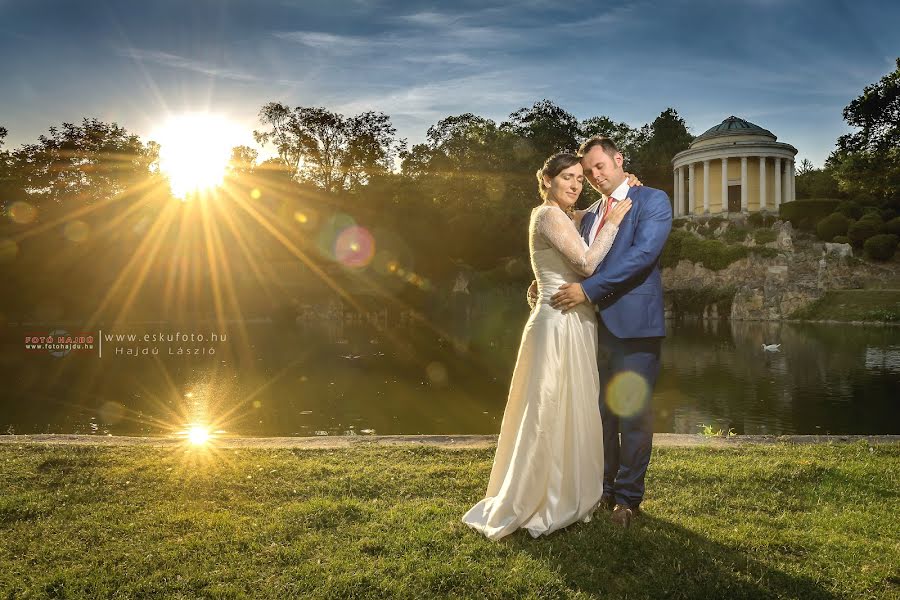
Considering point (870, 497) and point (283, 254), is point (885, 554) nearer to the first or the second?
point (870, 497)

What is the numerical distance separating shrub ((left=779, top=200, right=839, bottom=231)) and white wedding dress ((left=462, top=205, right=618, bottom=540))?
157 feet

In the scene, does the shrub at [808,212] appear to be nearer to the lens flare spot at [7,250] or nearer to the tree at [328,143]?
the tree at [328,143]

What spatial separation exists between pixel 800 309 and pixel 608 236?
129 ft

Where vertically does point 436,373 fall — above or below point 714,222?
below

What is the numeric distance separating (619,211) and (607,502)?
2.21 meters

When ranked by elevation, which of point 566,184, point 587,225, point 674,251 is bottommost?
point 587,225

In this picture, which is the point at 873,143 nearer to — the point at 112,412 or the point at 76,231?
the point at 112,412

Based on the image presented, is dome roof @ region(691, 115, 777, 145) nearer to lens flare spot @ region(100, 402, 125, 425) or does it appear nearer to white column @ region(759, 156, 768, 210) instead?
white column @ region(759, 156, 768, 210)

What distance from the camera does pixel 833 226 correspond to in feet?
140

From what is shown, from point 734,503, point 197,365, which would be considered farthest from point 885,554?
point 197,365

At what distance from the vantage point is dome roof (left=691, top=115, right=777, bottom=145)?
5684cm

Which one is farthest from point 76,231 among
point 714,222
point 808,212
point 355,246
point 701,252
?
point 808,212

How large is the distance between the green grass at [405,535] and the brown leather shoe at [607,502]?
289 mm

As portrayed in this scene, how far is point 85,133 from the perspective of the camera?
4228cm
